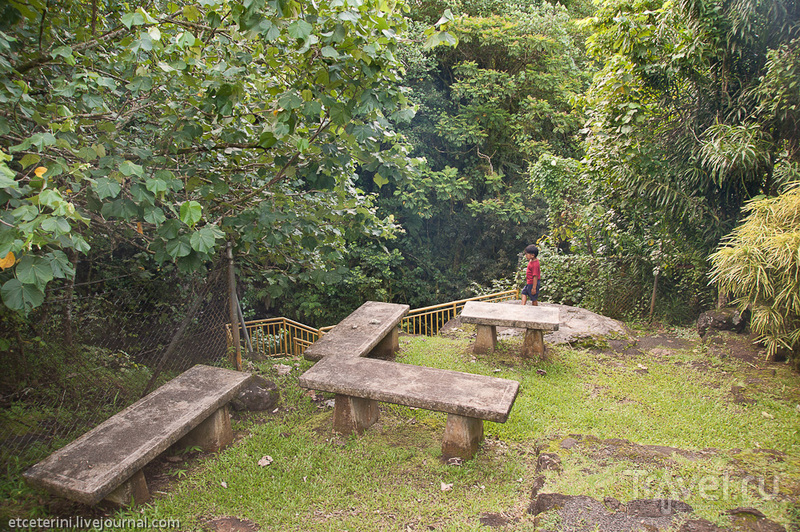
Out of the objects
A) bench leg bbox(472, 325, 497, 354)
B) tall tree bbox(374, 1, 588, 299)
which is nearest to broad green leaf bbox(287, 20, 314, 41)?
bench leg bbox(472, 325, 497, 354)

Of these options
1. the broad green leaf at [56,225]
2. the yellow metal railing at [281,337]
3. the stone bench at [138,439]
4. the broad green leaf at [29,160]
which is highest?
the broad green leaf at [29,160]

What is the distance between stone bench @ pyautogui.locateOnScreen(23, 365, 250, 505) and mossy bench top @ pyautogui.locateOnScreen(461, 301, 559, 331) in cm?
338

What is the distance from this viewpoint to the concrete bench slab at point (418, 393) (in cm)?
386

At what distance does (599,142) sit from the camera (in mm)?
8062

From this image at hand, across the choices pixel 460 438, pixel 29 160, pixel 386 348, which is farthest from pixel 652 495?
pixel 29 160

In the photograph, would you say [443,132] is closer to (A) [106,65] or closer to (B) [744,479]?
(A) [106,65]

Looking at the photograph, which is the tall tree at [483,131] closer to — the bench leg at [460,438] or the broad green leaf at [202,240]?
the bench leg at [460,438]

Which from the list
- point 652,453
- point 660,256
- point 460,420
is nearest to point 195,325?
point 460,420

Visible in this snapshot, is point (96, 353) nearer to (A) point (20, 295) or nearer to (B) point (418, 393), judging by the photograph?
(A) point (20, 295)

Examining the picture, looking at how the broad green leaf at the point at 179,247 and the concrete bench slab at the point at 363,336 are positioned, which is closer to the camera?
the broad green leaf at the point at 179,247

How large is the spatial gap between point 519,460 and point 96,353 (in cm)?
481

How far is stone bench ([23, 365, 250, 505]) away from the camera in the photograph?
3031 mm

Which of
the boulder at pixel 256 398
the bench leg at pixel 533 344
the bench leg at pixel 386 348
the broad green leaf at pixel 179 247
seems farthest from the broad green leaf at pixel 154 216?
the bench leg at pixel 533 344

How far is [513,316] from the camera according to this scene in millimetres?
6512
